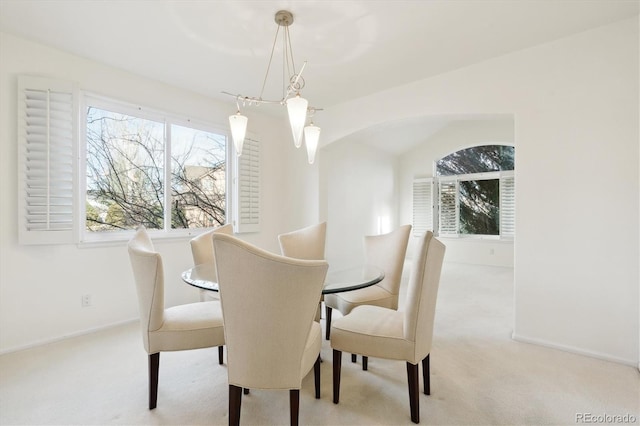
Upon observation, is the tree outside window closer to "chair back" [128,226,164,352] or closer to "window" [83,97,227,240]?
"window" [83,97,227,240]

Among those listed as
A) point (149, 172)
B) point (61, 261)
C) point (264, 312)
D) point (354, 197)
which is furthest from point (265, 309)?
point (354, 197)

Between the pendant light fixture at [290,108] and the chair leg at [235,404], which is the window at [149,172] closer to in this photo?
the pendant light fixture at [290,108]

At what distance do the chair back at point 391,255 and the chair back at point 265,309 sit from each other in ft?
4.21

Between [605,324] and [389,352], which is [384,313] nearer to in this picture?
[389,352]

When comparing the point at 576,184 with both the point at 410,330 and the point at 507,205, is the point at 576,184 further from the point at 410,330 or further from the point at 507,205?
the point at 507,205

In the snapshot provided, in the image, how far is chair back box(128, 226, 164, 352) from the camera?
63.7 inches

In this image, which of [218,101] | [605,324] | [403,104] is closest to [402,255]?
[605,324]

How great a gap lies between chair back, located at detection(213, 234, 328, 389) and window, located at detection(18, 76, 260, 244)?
2.23 metres

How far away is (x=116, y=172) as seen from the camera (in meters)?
3.09

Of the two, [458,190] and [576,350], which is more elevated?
[458,190]

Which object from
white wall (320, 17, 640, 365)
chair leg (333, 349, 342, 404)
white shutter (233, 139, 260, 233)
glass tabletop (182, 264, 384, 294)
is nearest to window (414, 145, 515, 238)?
white wall (320, 17, 640, 365)

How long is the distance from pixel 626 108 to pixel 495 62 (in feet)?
3.47

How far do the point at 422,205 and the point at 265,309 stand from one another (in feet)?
21.1

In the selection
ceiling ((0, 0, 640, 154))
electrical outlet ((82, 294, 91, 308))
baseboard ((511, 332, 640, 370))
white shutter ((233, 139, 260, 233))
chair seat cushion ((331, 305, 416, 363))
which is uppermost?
ceiling ((0, 0, 640, 154))
